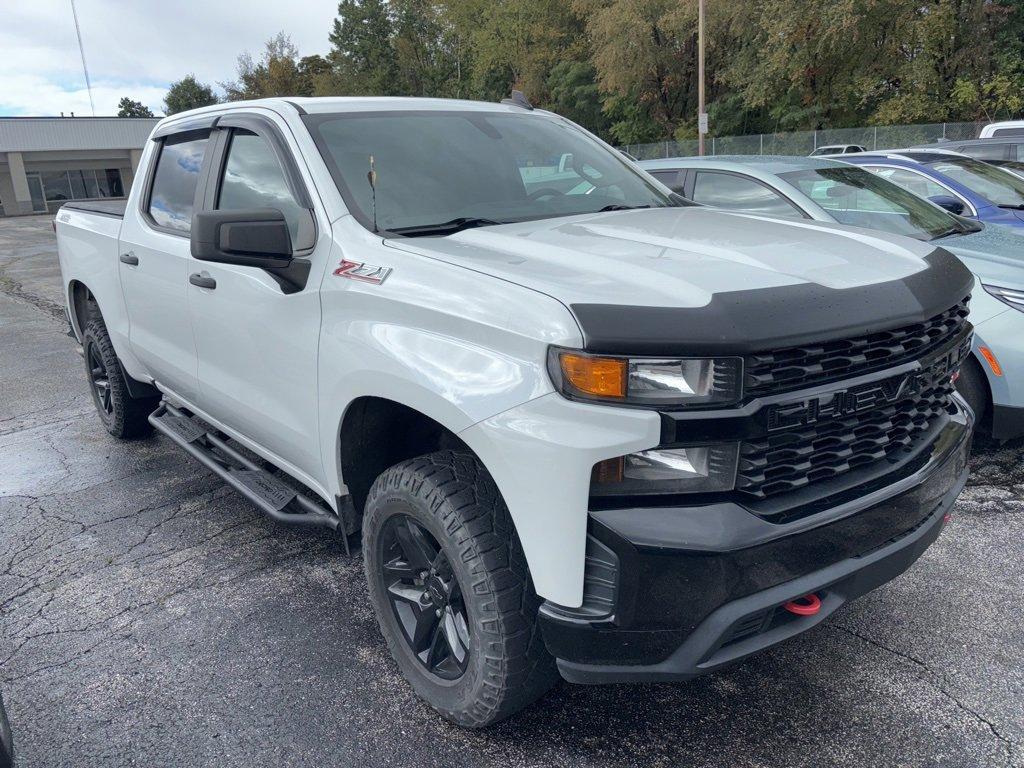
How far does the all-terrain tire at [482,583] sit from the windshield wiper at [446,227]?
810 mm

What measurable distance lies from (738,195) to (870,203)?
875 millimetres

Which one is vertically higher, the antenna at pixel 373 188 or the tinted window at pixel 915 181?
the antenna at pixel 373 188

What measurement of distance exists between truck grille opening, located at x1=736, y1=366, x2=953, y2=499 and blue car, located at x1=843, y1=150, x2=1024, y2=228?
4.83 meters

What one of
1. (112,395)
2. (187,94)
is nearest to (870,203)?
(112,395)

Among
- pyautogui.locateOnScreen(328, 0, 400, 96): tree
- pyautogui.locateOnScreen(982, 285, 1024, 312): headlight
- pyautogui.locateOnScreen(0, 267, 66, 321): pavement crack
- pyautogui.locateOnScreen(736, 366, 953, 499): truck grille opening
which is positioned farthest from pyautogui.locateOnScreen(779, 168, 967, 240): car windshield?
pyautogui.locateOnScreen(328, 0, 400, 96): tree

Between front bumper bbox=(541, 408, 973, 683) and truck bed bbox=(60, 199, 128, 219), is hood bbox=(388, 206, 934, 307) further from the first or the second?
truck bed bbox=(60, 199, 128, 219)

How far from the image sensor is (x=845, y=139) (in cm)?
2894

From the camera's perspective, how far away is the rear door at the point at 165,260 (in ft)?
12.4

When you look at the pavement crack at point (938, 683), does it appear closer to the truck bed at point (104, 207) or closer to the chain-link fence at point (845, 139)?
the truck bed at point (104, 207)

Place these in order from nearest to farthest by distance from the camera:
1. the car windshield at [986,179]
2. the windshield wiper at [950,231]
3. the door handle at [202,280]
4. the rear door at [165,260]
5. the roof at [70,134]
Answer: the door handle at [202,280]
the rear door at [165,260]
the windshield wiper at [950,231]
the car windshield at [986,179]
the roof at [70,134]

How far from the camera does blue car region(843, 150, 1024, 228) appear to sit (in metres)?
6.90

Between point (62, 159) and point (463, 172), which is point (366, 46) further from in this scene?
point (463, 172)

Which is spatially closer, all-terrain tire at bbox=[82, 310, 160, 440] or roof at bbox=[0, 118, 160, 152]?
all-terrain tire at bbox=[82, 310, 160, 440]

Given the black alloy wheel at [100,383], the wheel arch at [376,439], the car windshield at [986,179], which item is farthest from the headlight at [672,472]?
the car windshield at [986,179]
